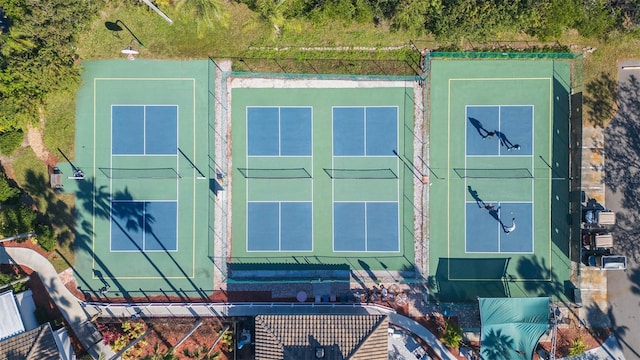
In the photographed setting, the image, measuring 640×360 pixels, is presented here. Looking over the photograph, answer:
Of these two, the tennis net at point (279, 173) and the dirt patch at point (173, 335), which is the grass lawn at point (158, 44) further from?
the tennis net at point (279, 173)

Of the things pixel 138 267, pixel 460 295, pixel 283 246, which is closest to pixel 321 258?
pixel 283 246

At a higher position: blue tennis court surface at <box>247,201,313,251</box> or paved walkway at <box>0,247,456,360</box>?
blue tennis court surface at <box>247,201,313,251</box>

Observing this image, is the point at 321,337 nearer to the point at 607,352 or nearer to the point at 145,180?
the point at 145,180

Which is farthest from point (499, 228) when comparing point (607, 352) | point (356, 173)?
point (607, 352)

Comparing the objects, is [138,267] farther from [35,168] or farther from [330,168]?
[330,168]

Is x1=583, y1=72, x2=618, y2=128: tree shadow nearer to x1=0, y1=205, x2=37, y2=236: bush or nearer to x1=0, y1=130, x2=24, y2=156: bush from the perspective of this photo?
x1=0, y1=205, x2=37, y2=236: bush

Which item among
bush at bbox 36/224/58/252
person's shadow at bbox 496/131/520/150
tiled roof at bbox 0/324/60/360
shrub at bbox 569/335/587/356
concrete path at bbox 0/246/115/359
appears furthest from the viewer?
concrete path at bbox 0/246/115/359

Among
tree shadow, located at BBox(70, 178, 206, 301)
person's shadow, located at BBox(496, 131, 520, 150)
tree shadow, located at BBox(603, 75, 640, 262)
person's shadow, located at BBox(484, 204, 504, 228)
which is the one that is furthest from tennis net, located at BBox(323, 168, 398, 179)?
tree shadow, located at BBox(603, 75, 640, 262)
